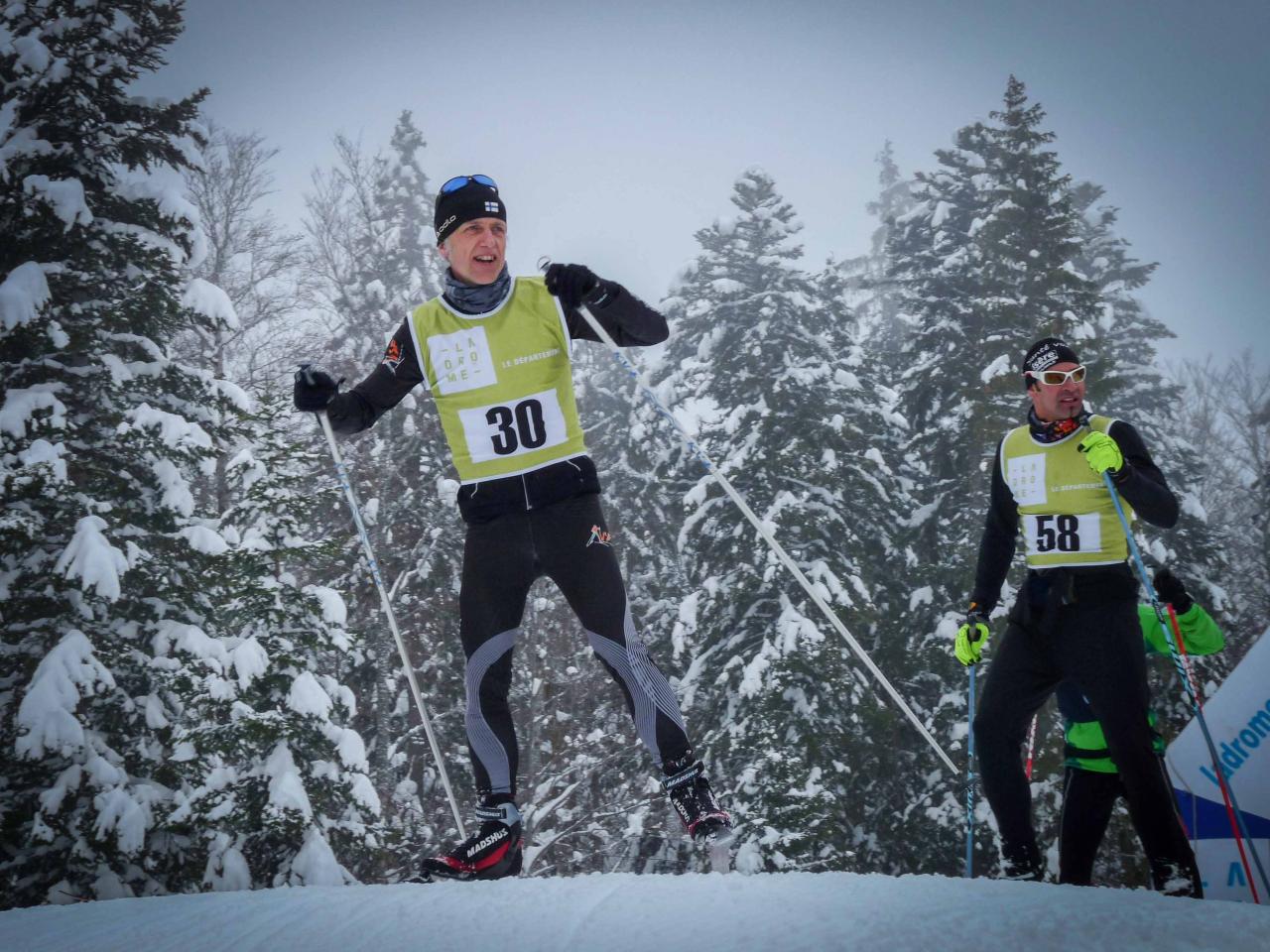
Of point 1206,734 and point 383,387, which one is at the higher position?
point 383,387

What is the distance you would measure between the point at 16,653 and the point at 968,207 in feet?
63.4

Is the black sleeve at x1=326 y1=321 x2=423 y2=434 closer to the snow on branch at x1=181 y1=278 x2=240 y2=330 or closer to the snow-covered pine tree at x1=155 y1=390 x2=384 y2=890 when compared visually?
the snow-covered pine tree at x1=155 y1=390 x2=384 y2=890

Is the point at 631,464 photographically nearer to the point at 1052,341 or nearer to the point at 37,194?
the point at 37,194

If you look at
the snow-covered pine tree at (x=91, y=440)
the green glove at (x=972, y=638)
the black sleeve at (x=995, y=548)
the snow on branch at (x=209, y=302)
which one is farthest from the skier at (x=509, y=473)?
the snow on branch at (x=209, y=302)

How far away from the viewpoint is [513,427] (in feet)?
12.1

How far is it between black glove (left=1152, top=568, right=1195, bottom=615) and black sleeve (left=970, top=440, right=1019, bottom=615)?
736 millimetres

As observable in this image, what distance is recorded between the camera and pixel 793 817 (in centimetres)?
1319

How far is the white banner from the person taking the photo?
13.9 ft

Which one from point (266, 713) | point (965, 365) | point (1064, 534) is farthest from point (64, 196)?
point (965, 365)

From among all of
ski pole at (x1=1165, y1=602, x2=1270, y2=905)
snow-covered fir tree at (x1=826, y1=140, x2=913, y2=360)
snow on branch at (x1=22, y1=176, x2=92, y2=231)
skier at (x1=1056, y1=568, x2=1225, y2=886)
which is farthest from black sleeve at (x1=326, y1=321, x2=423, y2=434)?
snow-covered fir tree at (x1=826, y1=140, x2=913, y2=360)

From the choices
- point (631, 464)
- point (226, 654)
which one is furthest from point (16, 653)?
point (631, 464)

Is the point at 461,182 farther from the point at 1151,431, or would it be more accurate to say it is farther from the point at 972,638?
the point at 1151,431

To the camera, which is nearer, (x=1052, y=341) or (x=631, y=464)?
(x=1052, y=341)

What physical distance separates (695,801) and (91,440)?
8895 mm
